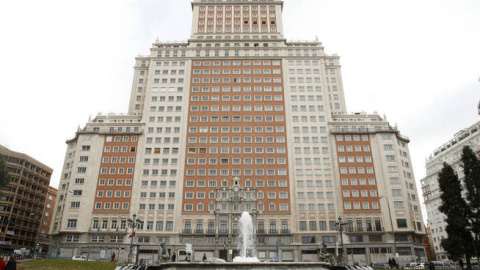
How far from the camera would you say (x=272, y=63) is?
9569 cm

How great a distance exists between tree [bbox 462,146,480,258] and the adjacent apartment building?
25.3m

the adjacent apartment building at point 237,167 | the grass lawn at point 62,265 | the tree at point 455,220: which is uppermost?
the adjacent apartment building at point 237,167

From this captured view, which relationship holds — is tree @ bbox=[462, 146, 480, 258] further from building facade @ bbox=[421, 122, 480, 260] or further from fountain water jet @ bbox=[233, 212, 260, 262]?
building facade @ bbox=[421, 122, 480, 260]

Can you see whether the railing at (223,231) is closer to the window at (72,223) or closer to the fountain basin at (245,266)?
the window at (72,223)

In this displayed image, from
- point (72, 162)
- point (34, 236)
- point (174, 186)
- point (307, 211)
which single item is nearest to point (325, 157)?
point (307, 211)

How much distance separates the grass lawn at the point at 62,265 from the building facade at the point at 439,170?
93.7 m

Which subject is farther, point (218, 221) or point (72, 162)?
point (72, 162)

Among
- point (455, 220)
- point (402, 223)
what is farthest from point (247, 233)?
point (455, 220)

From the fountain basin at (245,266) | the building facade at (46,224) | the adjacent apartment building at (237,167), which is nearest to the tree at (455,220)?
the adjacent apartment building at (237,167)

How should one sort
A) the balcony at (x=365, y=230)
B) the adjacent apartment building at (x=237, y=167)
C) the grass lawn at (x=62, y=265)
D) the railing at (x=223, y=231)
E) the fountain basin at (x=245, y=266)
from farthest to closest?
1. the railing at (x=223, y=231)
2. the adjacent apartment building at (x=237, y=167)
3. the balcony at (x=365, y=230)
4. the grass lawn at (x=62, y=265)
5. the fountain basin at (x=245, y=266)

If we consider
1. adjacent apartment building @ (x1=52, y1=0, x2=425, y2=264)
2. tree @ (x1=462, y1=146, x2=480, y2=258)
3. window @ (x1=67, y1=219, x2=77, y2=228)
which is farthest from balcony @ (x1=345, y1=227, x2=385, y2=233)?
window @ (x1=67, y1=219, x2=77, y2=228)

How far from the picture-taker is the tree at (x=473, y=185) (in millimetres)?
43941

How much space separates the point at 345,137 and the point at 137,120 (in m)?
A: 53.8

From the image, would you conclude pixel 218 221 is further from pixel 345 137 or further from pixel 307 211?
pixel 345 137
